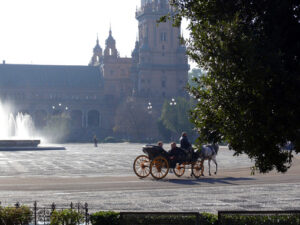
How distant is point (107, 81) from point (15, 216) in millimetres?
149394

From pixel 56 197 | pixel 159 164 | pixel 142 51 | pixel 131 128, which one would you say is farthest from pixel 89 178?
pixel 142 51

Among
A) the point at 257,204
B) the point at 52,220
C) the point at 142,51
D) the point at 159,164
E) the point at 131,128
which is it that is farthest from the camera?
the point at 142,51

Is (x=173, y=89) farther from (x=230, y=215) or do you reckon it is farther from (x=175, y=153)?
(x=230, y=215)

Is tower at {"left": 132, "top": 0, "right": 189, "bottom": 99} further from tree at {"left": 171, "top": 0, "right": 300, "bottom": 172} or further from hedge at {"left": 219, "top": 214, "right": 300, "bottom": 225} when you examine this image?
hedge at {"left": 219, "top": 214, "right": 300, "bottom": 225}

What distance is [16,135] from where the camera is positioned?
89.0 meters

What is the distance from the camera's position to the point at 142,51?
144000 millimetres

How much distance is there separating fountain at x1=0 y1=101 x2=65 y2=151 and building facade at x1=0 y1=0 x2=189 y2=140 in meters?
8.13

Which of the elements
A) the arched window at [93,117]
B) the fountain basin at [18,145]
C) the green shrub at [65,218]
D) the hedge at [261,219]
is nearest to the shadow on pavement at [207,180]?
the green shrub at [65,218]

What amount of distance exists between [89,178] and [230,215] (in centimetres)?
1685

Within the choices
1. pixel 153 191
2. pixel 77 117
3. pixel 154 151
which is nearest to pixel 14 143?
pixel 154 151

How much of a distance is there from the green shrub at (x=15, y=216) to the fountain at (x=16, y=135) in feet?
165

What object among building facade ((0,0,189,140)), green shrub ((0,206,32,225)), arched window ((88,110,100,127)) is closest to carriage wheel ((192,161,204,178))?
green shrub ((0,206,32,225))

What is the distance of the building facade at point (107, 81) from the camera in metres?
144

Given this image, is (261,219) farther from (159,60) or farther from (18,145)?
(159,60)
